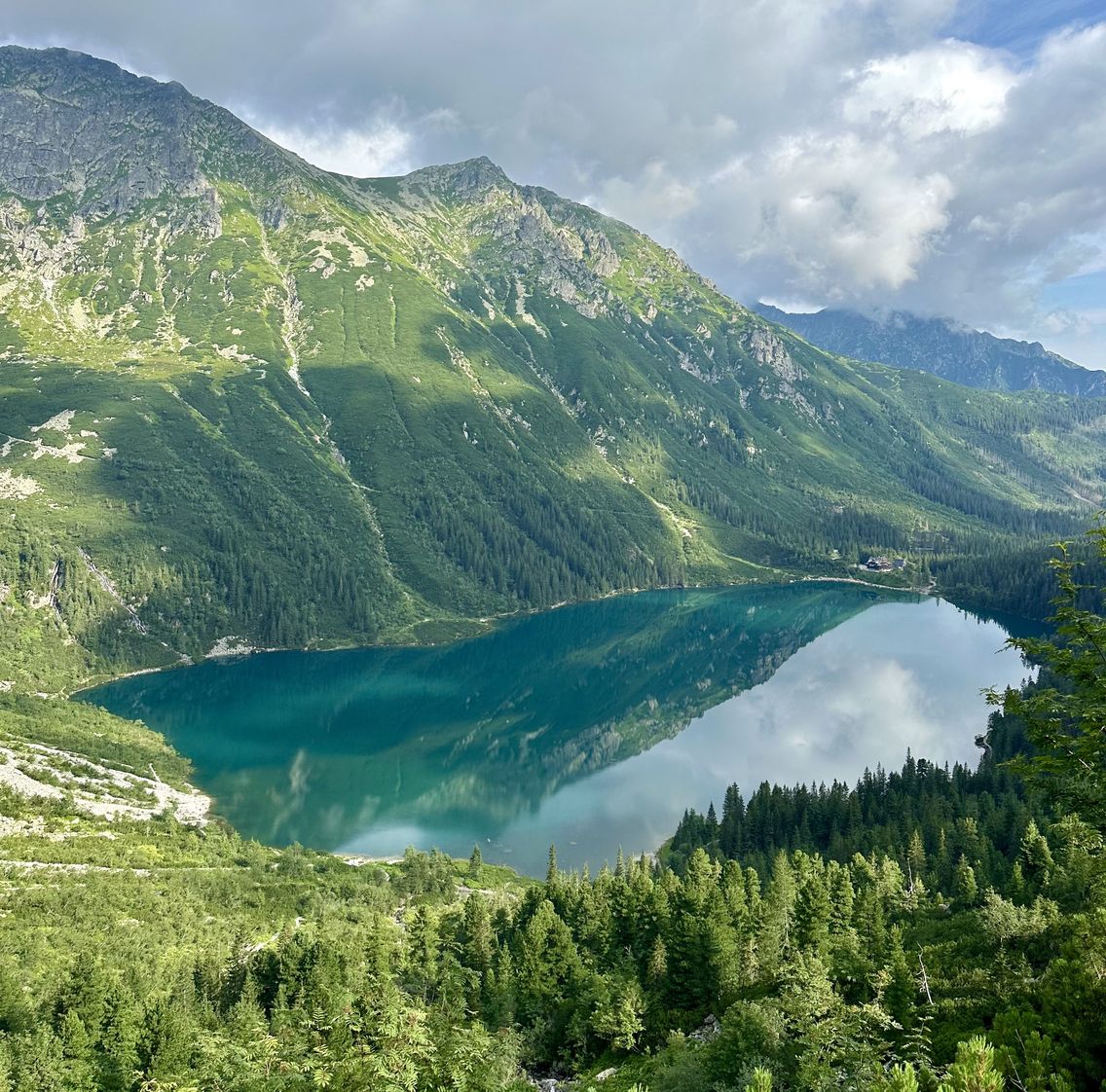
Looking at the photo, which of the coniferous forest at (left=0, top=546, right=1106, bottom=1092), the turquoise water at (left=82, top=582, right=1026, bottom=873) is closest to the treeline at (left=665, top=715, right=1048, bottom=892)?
the coniferous forest at (left=0, top=546, right=1106, bottom=1092)

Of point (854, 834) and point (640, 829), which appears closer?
point (854, 834)

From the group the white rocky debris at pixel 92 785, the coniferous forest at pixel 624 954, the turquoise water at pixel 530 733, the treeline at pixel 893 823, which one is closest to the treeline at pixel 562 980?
the coniferous forest at pixel 624 954

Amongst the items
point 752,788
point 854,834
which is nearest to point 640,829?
point 752,788

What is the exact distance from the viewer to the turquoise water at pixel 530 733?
358 ft

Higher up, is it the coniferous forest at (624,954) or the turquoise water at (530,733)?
the turquoise water at (530,733)

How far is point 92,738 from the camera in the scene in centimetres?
11375

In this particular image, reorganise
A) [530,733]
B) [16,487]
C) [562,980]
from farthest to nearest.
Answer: [16,487] → [530,733] → [562,980]

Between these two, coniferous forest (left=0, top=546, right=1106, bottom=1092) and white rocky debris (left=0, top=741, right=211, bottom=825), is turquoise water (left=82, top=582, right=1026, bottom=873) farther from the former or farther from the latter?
coniferous forest (left=0, top=546, right=1106, bottom=1092)

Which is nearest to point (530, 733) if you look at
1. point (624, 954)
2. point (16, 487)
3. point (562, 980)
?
point (624, 954)

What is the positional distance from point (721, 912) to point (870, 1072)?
31670 millimetres

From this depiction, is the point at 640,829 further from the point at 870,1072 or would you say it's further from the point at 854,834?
the point at 870,1072

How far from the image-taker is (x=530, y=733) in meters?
147

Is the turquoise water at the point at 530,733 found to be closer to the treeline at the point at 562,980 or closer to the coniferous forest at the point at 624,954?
the coniferous forest at the point at 624,954

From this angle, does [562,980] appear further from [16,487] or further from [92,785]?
[16,487]
